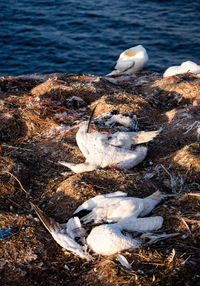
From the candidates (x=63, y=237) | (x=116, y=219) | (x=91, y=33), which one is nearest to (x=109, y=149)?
(x=116, y=219)

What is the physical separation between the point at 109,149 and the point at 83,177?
25.1 inches

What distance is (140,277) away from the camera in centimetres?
273

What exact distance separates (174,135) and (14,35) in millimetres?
8513

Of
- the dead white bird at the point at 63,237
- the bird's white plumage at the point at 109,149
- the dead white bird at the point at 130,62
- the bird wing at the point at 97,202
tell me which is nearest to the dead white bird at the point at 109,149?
the bird's white plumage at the point at 109,149

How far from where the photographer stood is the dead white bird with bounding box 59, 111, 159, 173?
4289 millimetres

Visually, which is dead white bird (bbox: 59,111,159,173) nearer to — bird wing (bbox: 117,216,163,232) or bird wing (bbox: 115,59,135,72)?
bird wing (bbox: 117,216,163,232)

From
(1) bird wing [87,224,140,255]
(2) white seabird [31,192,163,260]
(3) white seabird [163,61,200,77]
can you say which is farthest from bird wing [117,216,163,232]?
(3) white seabird [163,61,200,77]

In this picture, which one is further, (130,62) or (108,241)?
(130,62)

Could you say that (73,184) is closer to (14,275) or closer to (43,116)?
(14,275)

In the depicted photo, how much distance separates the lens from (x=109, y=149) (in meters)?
4.39

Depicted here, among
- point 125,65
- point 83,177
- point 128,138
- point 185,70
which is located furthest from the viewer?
point 125,65

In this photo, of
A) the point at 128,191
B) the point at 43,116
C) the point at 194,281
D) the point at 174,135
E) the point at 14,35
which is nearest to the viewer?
the point at 194,281

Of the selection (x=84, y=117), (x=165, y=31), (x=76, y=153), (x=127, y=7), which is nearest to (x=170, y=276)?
(x=76, y=153)

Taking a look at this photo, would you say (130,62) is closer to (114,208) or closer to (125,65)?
(125,65)
